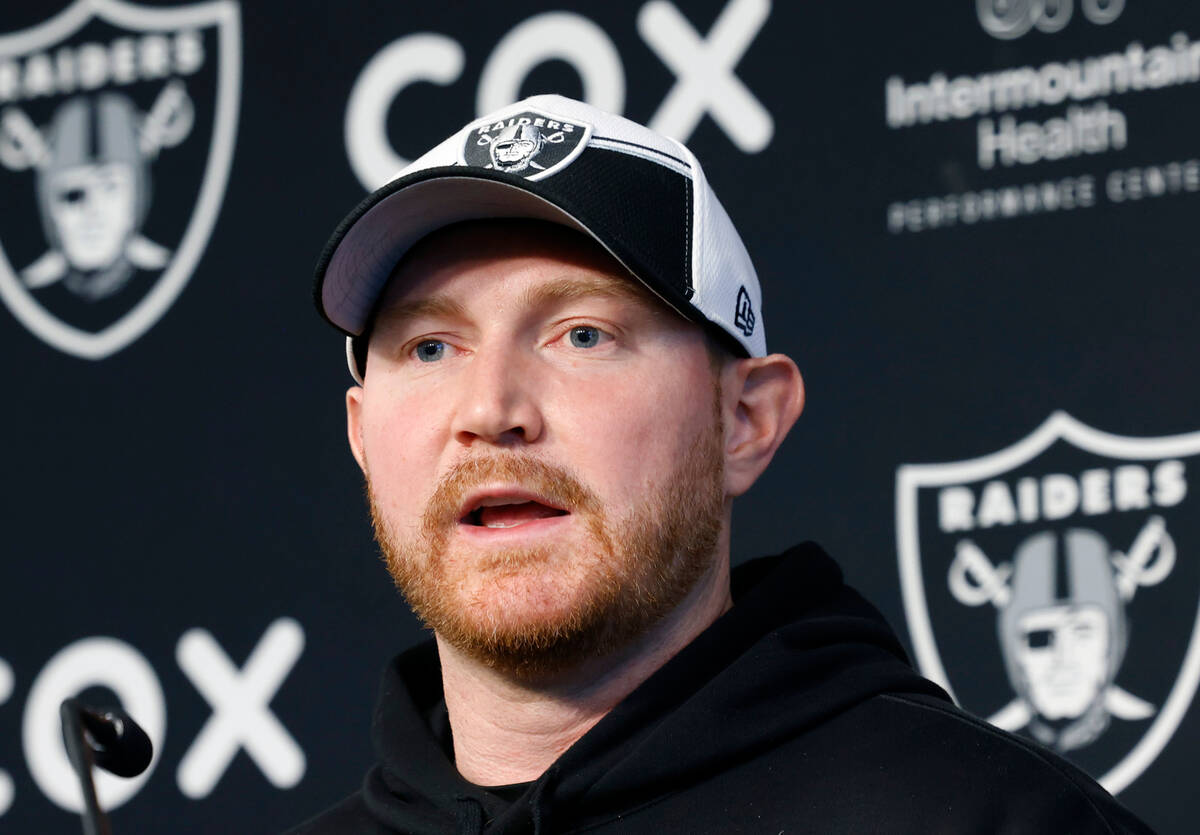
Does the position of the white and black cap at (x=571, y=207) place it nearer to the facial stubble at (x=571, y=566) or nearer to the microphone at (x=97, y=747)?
the facial stubble at (x=571, y=566)

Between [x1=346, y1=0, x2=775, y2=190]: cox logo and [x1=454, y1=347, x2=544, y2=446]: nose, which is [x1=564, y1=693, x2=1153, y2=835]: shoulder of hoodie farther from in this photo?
[x1=346, y1=0, x2=775, y2=190]: cox logo

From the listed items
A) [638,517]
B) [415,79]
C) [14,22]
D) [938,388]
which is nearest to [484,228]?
[638,517]

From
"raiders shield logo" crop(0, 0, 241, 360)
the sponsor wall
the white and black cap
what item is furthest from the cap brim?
"raiders shield logo" crop(0, 0, 241, 360)

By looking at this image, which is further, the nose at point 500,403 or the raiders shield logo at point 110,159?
the raiders shield logo at point 110,159

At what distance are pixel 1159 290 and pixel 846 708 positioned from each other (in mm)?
668

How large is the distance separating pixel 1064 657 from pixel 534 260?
710 millimetres

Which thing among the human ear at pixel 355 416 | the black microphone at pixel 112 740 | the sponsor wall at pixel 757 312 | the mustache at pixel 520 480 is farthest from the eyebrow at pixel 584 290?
the sponsor wall at pixel 757 312

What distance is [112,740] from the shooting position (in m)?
0.83

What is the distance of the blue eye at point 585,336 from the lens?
41.4 inches

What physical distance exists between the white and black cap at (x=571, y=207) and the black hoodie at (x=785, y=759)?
192 mm

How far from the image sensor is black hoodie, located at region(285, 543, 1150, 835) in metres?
0.97

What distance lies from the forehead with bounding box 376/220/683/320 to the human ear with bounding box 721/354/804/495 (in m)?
0.08

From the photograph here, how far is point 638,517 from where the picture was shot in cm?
103

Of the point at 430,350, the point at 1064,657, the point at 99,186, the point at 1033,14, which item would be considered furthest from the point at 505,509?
the point at 99,186
